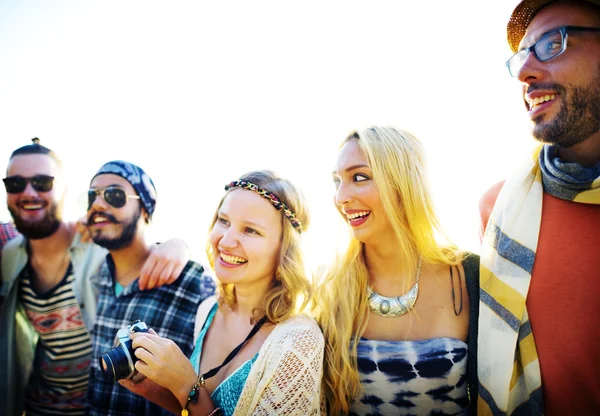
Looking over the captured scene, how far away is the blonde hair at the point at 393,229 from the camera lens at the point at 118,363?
3.90 feet

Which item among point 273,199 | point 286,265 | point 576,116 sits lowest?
point 286,265

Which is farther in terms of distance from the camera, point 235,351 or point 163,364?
point 235,351

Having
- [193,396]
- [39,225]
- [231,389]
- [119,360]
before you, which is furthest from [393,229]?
[39,225]

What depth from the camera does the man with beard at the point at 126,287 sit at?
3.03 metres

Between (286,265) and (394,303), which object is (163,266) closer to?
(286,265)

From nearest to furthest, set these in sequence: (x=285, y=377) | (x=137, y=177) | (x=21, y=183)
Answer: (x=285, y=377)
(x=21, y=183)
(x=137, y=177)

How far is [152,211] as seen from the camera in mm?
3902

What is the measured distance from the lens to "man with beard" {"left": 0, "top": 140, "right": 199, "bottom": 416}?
3.39 metres

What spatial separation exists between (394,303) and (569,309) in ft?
3.17

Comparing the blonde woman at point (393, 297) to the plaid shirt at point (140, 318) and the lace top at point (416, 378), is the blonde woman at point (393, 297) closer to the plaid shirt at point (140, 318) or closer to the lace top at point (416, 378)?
the lace top at point (416, 378)

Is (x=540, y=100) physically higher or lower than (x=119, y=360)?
higher

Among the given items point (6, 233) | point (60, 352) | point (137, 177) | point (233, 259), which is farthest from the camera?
point (6, 233)

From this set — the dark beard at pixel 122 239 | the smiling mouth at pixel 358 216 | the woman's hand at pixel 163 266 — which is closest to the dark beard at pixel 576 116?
the smiling mouth at pixel 358 216

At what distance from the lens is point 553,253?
2051mm
